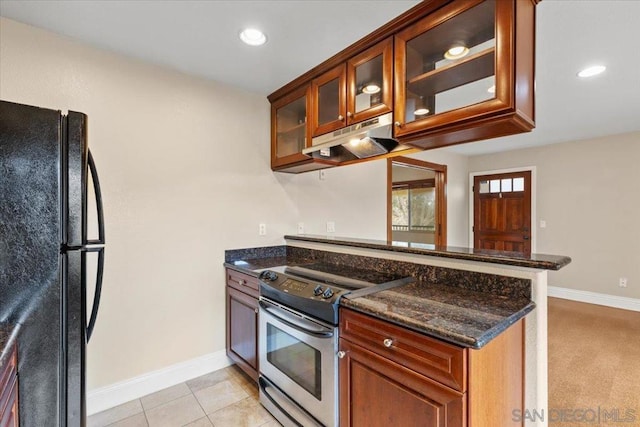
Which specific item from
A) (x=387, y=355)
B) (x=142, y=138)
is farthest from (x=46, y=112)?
(x=387, y=355)

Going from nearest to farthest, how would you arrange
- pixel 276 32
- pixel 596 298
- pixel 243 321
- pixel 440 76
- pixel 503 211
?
pixel 440 76 < pixel 276 32 < pixel 243 321 < pixel 596 298 < pixel 503 211

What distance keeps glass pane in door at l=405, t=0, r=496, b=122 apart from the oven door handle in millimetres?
1265

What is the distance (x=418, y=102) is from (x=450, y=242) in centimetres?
416

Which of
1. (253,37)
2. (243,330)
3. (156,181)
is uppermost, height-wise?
(253,37)

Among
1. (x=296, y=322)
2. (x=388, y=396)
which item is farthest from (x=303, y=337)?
(x=388, y=396)

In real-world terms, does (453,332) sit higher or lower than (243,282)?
higher

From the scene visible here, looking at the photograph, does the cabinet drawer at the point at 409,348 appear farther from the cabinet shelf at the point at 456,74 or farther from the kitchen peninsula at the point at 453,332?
the cabinet shelf at the point at 456,74

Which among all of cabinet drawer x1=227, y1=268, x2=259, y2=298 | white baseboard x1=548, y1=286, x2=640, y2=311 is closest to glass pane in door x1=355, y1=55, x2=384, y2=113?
cabinet drawer x1=227, y1=268, x2=259, y2=298

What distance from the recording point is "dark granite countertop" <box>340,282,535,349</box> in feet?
3.53

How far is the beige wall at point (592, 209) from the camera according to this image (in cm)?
412

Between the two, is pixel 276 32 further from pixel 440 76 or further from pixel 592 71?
pixel 592 71

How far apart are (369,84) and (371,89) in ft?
0.16

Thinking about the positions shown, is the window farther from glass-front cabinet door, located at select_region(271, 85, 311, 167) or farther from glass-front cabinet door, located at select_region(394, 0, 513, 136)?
glass-front cabinet door, located at select_region(394, 0, 513, 136)

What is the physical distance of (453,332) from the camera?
41.9 inches
